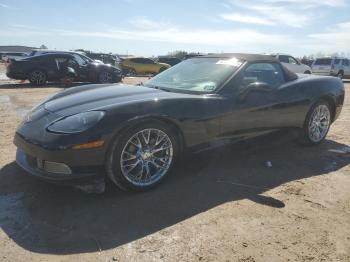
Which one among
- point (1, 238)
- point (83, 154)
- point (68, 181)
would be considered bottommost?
point (1, 238)

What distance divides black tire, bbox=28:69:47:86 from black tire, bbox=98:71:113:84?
2190 mm

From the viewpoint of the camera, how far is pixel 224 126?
4152mm

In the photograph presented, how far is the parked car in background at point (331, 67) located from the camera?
2317 cm

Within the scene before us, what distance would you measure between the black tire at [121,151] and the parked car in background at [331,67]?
2163 cm

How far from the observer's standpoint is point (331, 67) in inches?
911

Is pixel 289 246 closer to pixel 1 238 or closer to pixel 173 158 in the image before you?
pixel 173 158

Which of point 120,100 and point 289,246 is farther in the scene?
point 120,100

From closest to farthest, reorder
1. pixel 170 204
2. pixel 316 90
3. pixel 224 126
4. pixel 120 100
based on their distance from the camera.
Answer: pixel 170 204 < pixel 120 100 < pixel 224 126 < pixel 316 90

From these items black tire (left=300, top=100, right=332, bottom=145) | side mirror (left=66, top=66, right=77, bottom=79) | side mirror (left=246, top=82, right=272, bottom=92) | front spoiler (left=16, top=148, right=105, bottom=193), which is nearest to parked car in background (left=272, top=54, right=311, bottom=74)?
side mirror (left=66, top=66, right=77, bottom=79)

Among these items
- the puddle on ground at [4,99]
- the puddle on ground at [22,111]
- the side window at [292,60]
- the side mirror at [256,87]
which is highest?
the side window at [292,60]

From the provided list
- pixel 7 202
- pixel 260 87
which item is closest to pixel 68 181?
pixel 7 202

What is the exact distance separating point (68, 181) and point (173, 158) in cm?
108

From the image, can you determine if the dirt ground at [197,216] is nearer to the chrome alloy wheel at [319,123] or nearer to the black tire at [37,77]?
the chrome alloy wheel at [319,123]

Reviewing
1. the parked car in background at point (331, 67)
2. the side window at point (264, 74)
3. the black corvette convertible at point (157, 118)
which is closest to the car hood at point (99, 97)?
the black corvette convertible at point (157, 118)
